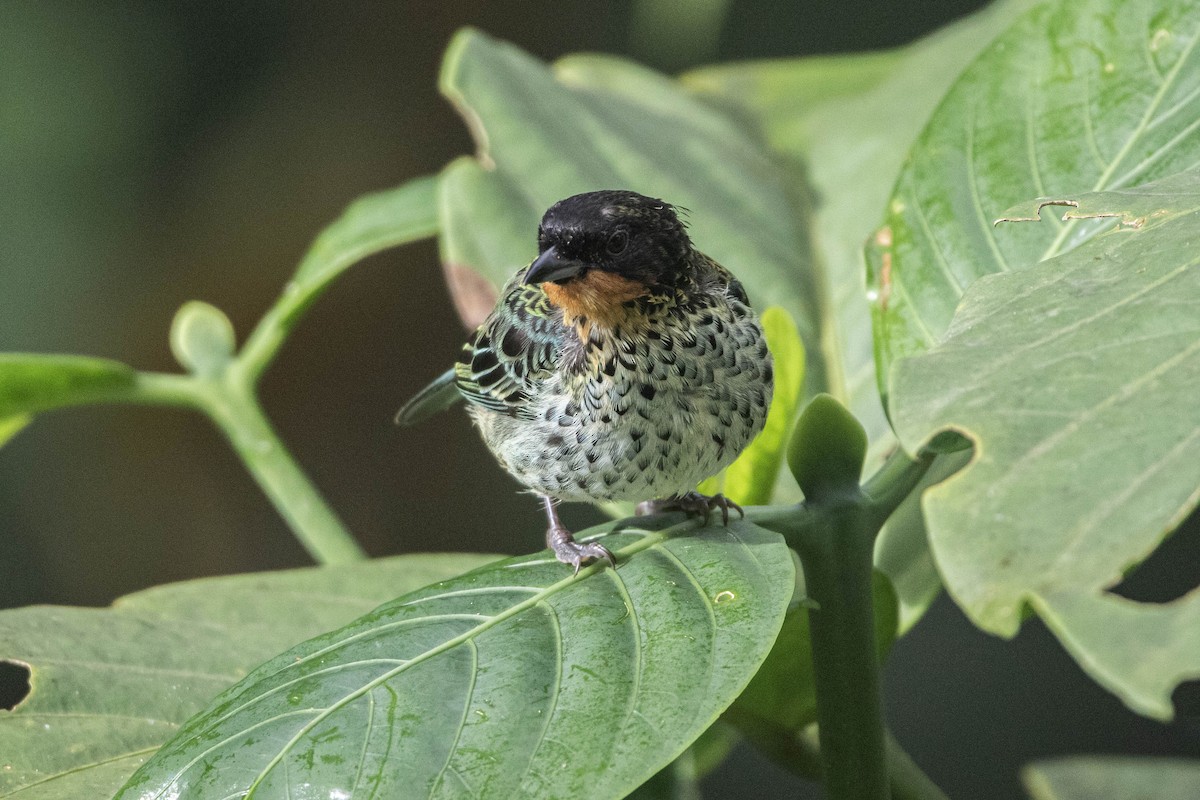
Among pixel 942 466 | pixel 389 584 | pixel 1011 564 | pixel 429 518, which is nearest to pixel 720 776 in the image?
pixel 429 518

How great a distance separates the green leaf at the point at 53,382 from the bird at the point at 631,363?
2.41 feet

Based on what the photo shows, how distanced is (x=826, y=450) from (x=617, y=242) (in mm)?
849

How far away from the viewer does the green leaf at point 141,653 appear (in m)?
1.51

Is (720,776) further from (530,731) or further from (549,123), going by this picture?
(530,731)

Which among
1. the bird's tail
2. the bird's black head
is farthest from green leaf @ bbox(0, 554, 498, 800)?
the bird's tail

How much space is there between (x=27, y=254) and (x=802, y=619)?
4331 millimetres

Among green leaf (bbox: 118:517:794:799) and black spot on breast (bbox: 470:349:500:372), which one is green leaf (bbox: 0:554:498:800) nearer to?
green leaf (bbox: 118:517:794:799)

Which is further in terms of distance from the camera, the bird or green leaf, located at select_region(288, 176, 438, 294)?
green leaf, located at select_region(288, 176, 438, 294)

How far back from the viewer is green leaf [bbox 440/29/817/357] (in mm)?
2367

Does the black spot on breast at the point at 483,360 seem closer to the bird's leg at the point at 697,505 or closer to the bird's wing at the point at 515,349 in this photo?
the bird's wing at the point at 515,349

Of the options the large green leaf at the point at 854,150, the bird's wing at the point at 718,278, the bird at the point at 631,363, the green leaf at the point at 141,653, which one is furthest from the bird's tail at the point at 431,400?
the large green leaf at the point at 854,150

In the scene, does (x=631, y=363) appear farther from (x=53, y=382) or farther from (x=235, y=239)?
(x=235, y=239)

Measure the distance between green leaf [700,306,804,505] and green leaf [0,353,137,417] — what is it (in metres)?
1.22

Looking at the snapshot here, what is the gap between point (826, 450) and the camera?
1444 millimetres
